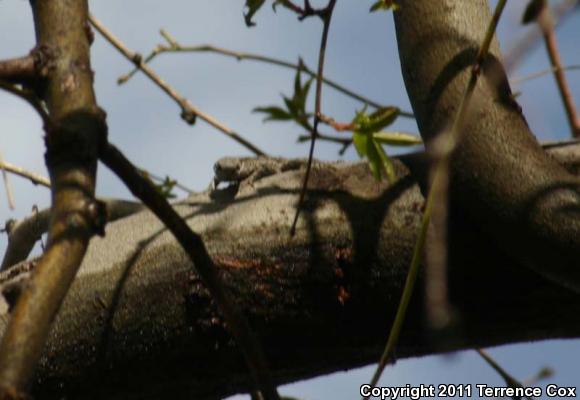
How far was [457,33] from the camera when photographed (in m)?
1.08

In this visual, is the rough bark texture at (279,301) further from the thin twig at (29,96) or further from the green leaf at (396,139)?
the thin twig at (29,96)

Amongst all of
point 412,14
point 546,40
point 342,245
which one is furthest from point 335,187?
point 546,40

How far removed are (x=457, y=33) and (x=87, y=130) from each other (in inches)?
18.3

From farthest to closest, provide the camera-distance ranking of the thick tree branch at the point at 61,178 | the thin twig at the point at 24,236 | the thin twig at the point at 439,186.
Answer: the thin twig at the point at 24,236 < the thin twig at the point at 439,186 < the thick tree branch at the point at 61,178

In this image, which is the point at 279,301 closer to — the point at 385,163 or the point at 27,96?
the point at 385,163

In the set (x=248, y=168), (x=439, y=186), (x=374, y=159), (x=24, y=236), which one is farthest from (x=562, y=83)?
(x=24, y=236)

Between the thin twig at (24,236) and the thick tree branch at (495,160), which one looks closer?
the thick tree branch at (495,160)

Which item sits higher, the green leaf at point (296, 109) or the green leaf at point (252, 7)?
the green leaf at point (252, 7)

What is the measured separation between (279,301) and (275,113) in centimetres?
17

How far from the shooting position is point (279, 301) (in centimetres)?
105

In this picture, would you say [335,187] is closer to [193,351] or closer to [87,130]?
[193,351]

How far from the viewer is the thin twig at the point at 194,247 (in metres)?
0.76

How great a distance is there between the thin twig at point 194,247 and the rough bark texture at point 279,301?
0.59 ft

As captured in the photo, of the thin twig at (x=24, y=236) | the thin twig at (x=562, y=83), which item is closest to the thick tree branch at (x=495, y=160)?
the thin twig at (x=562, y=83)
